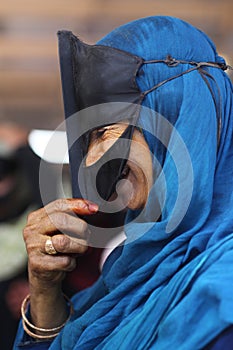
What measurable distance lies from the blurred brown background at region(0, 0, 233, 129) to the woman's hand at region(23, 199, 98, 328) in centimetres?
315

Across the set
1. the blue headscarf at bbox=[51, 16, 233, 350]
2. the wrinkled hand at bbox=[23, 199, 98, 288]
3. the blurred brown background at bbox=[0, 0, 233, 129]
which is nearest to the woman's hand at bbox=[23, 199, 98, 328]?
the wrinkled hand at bbox=[23, 199, 98, 288]

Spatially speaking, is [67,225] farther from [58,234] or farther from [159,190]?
[159,190]

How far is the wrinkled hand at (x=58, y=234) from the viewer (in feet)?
5.23

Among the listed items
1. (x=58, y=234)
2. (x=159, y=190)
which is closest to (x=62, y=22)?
(x=58, y=234)

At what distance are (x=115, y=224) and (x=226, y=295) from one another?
1344 millimetres

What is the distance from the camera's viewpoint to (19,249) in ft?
10.9

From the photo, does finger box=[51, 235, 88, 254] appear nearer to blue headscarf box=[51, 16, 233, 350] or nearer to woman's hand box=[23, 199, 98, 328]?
woman's hand box=[23, 199, 98, 328]

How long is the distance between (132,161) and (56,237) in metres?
0.27

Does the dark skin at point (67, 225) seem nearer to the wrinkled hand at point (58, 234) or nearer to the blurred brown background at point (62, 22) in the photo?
the wrinkled hand at point (58, 234)

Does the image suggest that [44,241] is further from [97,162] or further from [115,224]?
[115,224]

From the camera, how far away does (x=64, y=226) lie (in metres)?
1.60

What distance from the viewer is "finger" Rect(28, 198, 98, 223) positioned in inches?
61.7

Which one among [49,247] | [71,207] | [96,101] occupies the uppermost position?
[96,101]

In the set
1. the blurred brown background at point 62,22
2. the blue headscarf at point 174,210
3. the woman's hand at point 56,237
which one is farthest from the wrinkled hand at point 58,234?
the blurred brown background at point 62,22
